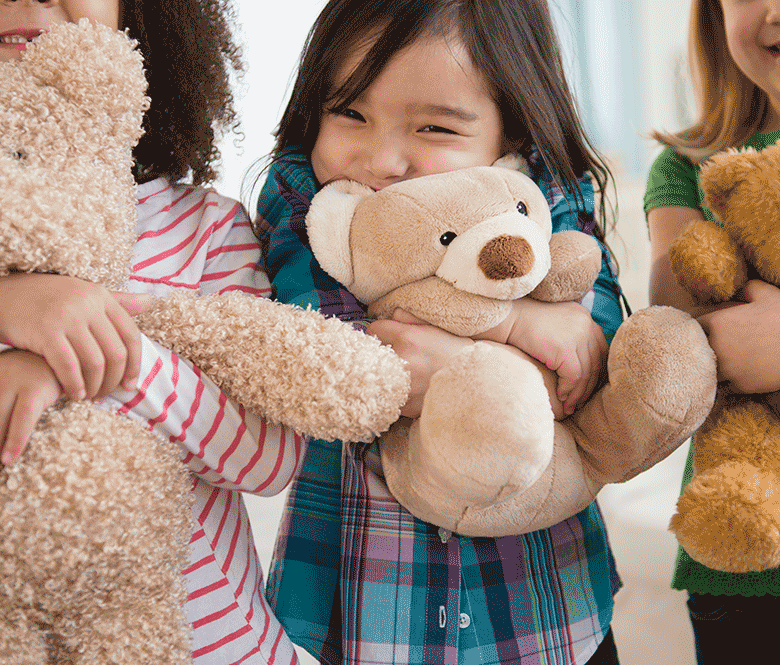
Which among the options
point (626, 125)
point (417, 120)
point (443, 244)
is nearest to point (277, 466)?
point (443, 244)

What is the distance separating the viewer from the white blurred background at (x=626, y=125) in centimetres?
123

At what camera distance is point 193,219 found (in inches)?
29.5

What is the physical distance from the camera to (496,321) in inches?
23.9

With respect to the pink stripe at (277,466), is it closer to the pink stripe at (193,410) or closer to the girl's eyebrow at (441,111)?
the pink stripe at (193,410)

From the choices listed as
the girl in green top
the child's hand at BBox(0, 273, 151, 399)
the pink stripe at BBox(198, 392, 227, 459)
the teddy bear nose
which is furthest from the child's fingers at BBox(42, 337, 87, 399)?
the girl in green top

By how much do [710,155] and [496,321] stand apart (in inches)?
19.3

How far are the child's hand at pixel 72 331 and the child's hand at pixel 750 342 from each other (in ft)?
1.61

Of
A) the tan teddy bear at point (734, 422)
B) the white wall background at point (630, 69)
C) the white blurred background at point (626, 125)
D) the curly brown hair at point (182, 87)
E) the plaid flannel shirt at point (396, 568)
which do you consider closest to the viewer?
the tan teddy bear at point (734, 422)

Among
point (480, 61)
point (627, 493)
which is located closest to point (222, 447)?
point (480, 61)

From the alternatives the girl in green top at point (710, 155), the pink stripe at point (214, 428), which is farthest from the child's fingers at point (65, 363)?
the girl in green top at point (710, 155)

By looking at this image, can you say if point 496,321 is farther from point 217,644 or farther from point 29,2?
point 29,2

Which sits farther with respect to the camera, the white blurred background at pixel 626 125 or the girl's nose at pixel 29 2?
the white blurred background at pixel 626 125

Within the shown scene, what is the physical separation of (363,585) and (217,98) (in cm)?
59

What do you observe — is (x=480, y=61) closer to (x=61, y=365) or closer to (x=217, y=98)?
(x=217, y=98)
